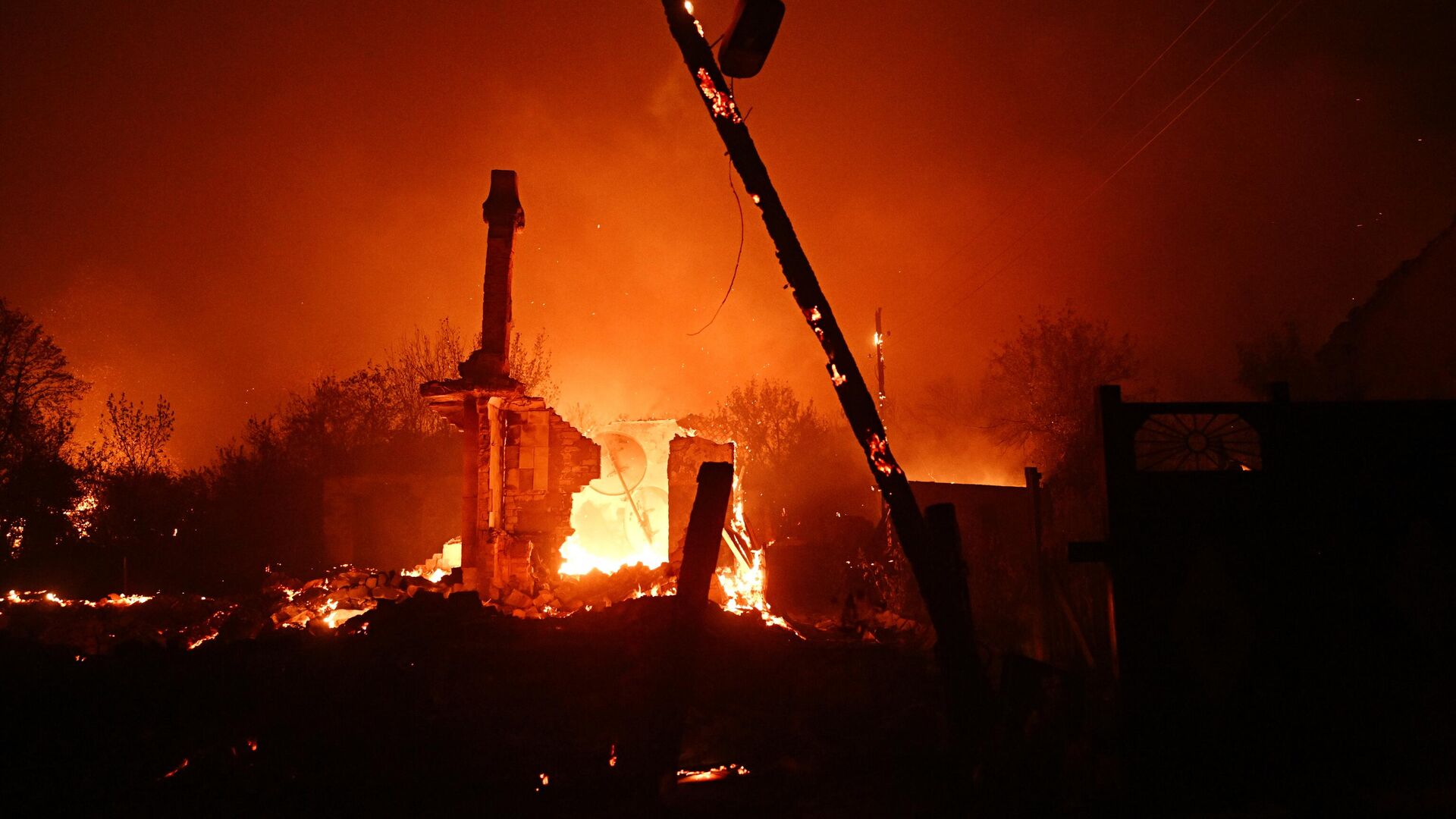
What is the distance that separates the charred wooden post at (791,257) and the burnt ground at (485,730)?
5.74 feet

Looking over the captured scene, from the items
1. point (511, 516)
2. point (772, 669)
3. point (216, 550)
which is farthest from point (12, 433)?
point (772, 669)

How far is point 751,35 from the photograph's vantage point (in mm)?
5395

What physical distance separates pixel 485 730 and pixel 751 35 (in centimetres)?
616

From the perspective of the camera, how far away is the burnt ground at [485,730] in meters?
5.17

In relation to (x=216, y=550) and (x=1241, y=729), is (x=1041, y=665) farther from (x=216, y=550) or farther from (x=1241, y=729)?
(x=216, y=550)

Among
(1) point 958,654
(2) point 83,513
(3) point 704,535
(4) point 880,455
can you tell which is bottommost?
(1) point 958,654

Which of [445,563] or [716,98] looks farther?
[445,563]

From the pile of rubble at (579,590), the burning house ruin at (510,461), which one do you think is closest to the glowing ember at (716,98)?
the burning house ruin at (510,461)

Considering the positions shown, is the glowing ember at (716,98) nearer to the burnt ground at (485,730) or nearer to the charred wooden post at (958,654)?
the charred wooden post at (958,654)

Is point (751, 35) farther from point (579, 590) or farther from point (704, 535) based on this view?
point (579, 590)

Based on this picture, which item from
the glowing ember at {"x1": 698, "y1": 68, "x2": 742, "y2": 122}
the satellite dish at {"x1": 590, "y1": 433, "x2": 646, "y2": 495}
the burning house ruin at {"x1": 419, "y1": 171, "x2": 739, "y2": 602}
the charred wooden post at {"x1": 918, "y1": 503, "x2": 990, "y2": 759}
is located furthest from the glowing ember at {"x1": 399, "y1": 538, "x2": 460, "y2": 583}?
the charred wooden post at {"x1": 918, "y1": 503, "x2": 990, "y2": 759}

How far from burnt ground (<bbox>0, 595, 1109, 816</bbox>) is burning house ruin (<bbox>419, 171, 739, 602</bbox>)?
23.6ft

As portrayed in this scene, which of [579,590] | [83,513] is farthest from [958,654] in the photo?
[83,513]

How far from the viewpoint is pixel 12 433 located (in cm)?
2425
